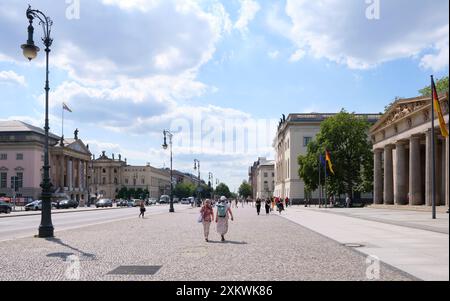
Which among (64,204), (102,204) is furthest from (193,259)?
(102,204)

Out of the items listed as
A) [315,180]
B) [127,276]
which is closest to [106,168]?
[315,180]

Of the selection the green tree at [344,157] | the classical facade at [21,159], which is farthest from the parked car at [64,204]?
the green tree at [344,157]

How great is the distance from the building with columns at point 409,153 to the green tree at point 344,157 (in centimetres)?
833

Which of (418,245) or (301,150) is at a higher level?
(301,150)

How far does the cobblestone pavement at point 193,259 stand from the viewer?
10789 millimetres

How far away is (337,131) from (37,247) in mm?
64348

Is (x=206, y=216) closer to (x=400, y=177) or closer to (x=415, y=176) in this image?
(x=415, y=176)

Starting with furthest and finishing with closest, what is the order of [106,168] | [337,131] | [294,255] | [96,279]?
[106,168] → [337,131] → [294,255] → [96,279]

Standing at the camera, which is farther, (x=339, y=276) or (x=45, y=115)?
(x=45, y=115)

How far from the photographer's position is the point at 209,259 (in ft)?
44.9

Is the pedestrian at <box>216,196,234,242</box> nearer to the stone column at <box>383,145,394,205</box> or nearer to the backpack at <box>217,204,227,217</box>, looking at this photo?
the backpack at <box>217,204,227,217</box>

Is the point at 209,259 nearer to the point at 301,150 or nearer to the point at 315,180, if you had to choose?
the point at 315,180
